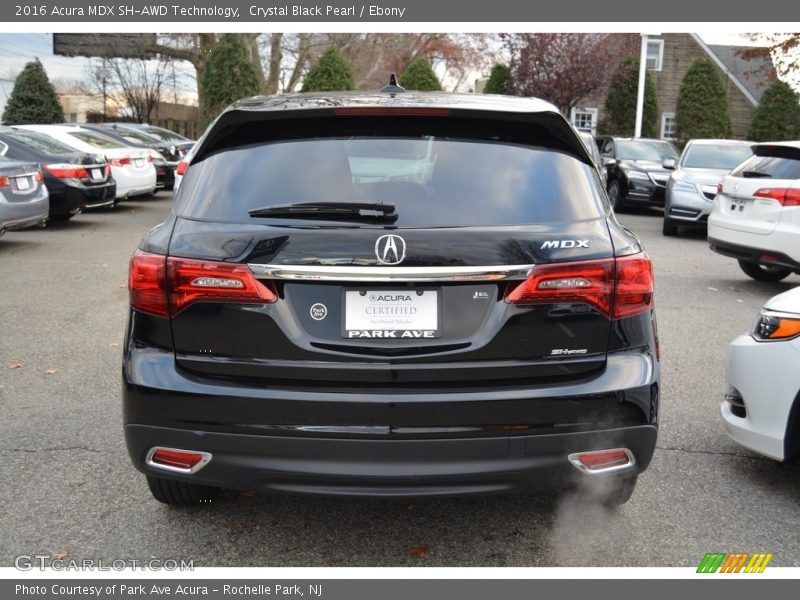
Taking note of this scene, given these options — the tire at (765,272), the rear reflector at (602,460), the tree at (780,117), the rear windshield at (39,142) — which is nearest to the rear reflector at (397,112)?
the rear reflector at (602,460)

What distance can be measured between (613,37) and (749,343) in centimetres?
3176

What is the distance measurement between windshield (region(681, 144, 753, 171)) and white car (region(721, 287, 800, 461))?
1147 cm

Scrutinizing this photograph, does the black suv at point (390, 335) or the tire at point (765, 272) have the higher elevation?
the black suv at point (390, 335)

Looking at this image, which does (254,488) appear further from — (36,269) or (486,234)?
(36,269)

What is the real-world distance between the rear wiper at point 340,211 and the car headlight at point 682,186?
12296 millimetres

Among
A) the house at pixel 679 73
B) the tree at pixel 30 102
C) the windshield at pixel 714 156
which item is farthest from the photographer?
the house at pixel 679 73

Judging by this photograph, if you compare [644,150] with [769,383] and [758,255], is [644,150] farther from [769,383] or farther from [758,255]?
[769,383]

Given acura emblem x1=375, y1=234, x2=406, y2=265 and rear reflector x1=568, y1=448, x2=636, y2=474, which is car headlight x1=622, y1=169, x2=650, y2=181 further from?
acura emblem x1=375, y1=234, x2=406, y2=265

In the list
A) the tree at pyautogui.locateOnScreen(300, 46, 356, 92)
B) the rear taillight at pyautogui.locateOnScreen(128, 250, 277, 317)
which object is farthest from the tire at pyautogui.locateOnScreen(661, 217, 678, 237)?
the tree at pyautogui.locateOnScreen(300, 46, 356, 92)

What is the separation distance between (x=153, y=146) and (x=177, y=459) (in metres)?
18.4

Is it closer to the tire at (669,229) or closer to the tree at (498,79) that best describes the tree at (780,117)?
the tree at (498,79)

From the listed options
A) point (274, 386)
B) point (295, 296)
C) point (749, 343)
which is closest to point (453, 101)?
point (295, 296)

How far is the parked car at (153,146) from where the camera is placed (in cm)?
1930
